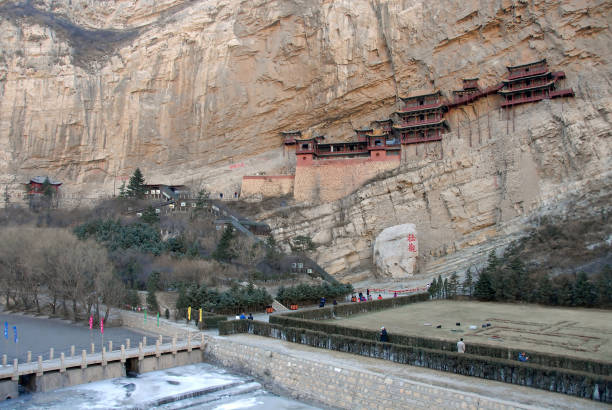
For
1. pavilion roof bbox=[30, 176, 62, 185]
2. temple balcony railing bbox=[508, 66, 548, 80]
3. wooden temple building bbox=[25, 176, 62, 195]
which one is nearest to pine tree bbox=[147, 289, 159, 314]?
wooden temple building bbox=[25, 176, 62, 195]

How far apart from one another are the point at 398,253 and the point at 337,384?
62.1 feet

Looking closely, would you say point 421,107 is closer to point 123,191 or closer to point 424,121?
point 424,121

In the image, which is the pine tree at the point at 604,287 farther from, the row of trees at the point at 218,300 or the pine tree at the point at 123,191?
the pine tree at the point at 123,191

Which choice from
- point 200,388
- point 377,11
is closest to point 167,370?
point 200,388

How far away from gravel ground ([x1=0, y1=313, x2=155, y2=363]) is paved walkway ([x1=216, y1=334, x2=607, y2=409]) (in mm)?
6525

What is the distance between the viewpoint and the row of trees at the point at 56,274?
74.1 feet

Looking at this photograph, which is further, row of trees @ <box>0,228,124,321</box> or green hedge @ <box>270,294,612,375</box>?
row of trees @ <box>0,228,124,321</box>

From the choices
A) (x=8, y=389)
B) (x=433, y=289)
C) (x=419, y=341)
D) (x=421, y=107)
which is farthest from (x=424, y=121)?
(x=8, y=389)

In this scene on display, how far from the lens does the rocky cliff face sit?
33.3 meters

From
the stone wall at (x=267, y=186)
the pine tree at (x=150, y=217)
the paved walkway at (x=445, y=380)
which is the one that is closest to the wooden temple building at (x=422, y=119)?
the stone wall at (x=267, y=186)

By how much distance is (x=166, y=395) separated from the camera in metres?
13.9

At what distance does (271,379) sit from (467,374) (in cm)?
573

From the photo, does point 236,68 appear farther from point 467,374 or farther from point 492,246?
point 467,374

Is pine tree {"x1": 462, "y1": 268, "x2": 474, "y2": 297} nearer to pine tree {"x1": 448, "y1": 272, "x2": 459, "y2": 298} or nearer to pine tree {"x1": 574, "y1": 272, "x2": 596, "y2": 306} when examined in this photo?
pine tree {"x1": 448, "y1": 272, "x2": 459, "y2": 298}
